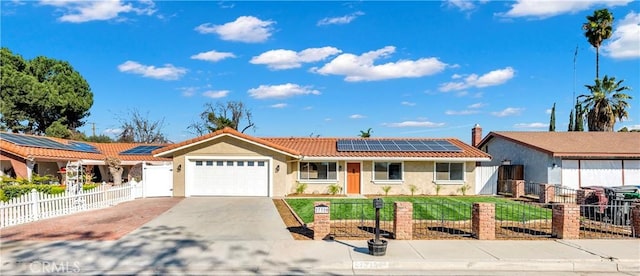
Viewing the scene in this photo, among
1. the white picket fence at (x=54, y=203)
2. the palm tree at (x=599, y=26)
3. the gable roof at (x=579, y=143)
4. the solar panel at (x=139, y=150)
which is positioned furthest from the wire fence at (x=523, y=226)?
the palm tree at (x=599, y=26)

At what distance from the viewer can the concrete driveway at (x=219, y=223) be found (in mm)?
10805

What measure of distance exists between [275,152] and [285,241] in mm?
10746

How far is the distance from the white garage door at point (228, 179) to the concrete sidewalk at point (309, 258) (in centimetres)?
1067

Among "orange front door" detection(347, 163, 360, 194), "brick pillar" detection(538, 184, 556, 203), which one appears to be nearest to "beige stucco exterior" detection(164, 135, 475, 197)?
"orange front door" detection(347, 163, 360, 194)

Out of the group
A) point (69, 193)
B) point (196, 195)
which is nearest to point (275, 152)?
point (196, 195)

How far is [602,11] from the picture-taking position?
3972cm

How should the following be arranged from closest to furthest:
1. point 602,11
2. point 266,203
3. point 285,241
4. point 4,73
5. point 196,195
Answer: point 285,241 → point 266,203 → point 196,195 → point 4,73 → point 602,11

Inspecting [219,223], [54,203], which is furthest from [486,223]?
[54,203]

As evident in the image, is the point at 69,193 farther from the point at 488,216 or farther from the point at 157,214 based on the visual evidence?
the point at 488,216

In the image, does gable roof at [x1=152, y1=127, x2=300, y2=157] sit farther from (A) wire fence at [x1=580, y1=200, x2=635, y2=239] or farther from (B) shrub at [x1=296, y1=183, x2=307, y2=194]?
(A) wire fence at [x1=580, y1=200, x2=635, y2=239]

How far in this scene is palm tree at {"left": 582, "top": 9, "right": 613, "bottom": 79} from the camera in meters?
40.0

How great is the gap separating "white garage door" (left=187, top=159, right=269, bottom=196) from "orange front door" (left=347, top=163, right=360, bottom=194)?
184 inches

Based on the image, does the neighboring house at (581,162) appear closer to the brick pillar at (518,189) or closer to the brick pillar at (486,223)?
the brick pillar at (518,189)

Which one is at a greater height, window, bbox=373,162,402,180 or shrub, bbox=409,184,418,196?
window, bbox=373,162,402,180
